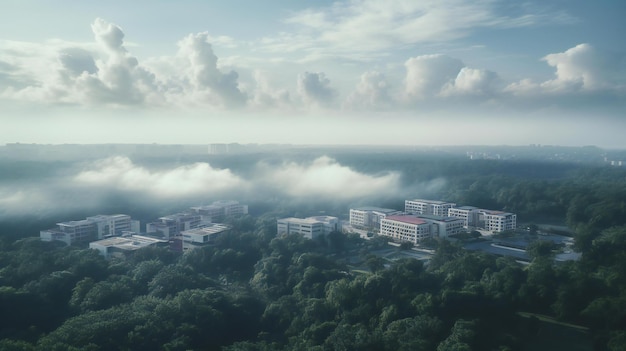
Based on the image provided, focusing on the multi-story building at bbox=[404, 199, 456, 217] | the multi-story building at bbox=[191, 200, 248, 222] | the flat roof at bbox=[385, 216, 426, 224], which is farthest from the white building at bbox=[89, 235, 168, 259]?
the multi-story building at bbox=[404, 199, 456, 217]

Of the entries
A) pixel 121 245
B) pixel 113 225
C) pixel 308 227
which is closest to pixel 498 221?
pixel 308 227

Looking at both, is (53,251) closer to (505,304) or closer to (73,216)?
(73,216)

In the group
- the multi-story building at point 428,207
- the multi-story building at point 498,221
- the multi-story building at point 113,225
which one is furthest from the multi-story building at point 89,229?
the multi-story building at point 498,221

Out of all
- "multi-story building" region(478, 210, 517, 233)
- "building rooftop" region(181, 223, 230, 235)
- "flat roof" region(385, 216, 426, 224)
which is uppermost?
"flat roof" region(385, 216, 426, 224)

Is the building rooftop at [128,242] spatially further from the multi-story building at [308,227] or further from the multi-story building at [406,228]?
the multi-story building at [406,228]

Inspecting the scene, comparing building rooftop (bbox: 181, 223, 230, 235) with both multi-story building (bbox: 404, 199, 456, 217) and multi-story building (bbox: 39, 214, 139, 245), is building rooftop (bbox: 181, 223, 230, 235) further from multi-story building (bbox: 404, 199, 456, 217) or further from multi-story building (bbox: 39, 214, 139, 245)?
multi-story building (bbox: 404, 199, 456, 217)
